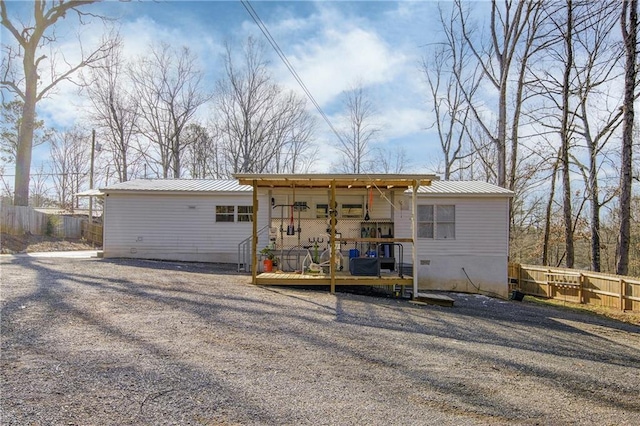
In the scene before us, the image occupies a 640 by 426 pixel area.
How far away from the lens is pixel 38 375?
3572 millimetres

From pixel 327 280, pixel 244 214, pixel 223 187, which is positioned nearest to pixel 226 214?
pixel 244 214

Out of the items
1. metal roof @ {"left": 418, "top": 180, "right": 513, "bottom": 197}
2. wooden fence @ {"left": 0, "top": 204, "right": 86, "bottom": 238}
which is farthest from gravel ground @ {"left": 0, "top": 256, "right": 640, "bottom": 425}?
wooden fence @ {"left": 0, "top": 204, "right": 86, "bottom": 238}

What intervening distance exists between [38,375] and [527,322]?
7834mm

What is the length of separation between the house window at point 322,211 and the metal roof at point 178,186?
2.42m

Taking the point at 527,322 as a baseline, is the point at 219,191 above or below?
above

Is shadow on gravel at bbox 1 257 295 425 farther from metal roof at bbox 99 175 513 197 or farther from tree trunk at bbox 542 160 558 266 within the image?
tree trunk at bbox 542 160 558 266

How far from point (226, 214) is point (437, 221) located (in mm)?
6952

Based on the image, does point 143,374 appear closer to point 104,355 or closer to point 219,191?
point 104,355

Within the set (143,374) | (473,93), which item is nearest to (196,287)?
(143,374)

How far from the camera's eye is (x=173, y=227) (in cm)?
1399

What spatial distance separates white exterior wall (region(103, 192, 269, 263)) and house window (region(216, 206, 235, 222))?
5.3 inches

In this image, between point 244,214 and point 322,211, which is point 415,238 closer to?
point 322,211

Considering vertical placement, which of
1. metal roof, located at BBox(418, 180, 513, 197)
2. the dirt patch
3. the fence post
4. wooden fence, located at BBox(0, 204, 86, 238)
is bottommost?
the fence post

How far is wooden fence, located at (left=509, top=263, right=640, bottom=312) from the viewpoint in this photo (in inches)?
448
